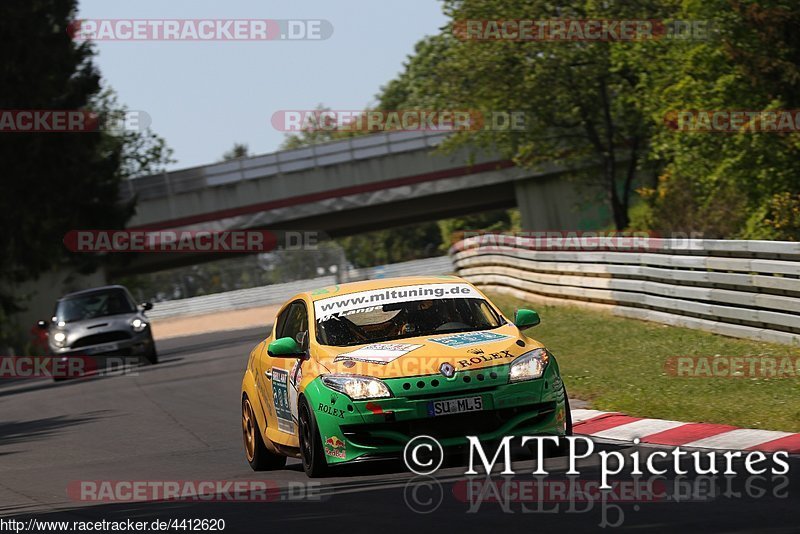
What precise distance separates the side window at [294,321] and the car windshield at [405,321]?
0.41m

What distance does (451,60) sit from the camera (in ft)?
156

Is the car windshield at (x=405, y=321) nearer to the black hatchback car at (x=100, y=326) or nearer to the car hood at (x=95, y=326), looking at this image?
the black hatchback car at (x=100, y=326)

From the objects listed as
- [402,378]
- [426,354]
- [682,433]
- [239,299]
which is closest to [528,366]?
[426,354]

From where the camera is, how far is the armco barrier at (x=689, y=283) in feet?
51.3

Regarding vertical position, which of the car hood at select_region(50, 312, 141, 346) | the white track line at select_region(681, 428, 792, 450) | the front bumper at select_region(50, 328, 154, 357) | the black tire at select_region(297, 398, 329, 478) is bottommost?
the front bumper at select_region(50, 328, 154, 357)

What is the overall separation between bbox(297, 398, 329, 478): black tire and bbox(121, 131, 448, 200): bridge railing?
50274 millimetres

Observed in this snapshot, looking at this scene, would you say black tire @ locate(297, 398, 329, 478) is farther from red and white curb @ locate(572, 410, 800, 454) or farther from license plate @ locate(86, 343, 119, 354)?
license plate @ locate(86, 343, 119, 354)

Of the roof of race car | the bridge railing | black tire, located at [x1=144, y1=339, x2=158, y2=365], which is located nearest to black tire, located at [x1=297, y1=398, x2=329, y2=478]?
Answer: the roof of race car

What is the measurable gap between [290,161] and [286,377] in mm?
50483

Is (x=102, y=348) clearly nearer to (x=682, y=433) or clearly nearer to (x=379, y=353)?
(x=379, y=353)

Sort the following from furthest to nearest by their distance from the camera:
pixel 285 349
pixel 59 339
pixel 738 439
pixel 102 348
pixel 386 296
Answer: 1. pixel 59 339
2. pixel 102 348
3. pixel 386 296
4. pixel 285 349
5. pixel 738 439

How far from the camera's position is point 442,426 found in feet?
30.7

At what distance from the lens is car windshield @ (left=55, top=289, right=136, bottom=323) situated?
2861 cm

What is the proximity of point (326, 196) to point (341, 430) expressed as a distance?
50973mm
